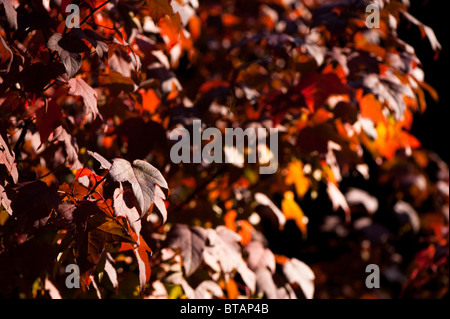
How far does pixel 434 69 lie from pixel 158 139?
3.17m

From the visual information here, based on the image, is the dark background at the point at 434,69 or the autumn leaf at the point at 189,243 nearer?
the autumn leaf at the point at 189,243

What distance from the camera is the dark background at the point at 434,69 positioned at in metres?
4.17

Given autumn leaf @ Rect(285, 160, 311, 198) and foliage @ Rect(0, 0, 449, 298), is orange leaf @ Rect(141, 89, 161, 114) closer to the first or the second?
foliage @ Rect(0, 0, 449, 298)

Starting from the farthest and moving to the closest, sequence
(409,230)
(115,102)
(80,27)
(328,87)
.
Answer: (409,230), (328,87), (115,102), (80,27)

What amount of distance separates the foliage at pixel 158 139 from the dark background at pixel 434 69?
1.04 meters

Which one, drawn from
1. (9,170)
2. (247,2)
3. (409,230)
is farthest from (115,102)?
(409,230)

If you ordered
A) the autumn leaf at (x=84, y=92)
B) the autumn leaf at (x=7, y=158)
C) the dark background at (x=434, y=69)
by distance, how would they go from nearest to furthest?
the autumn leaf at (x=7, y=158)
the autumn leaf at (x=84, y=92)
the dark background at (x=434, y=69)

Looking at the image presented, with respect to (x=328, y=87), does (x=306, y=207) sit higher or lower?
lower

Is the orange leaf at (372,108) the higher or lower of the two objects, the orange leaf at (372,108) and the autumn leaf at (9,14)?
the lower

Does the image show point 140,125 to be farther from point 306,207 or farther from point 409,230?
point 409,230

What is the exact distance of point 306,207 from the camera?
433 centimetres

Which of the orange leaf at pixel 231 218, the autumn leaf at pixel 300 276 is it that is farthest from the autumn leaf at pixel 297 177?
the autumn leaf at pixel 300 276

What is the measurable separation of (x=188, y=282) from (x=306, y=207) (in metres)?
2.34

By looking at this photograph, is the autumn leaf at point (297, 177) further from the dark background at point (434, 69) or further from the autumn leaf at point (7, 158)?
the dark background at point (434, 69)
